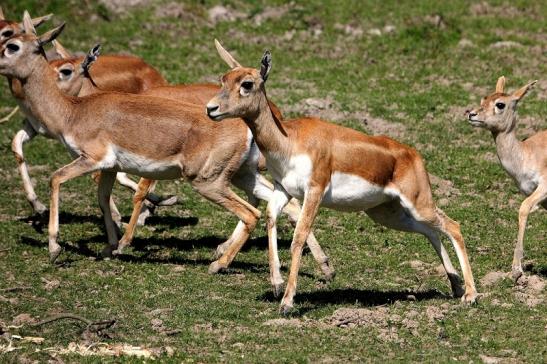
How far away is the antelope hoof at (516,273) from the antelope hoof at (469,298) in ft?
3.13

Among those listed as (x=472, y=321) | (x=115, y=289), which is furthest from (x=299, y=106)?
(x=472, y=321)

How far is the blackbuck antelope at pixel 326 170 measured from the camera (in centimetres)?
1048

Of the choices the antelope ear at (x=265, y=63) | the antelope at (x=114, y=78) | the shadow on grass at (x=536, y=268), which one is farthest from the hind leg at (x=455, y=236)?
the antelope at (x=114, y=78)

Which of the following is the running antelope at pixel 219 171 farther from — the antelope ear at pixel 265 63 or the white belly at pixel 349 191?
the antelope ear at pixel 265 63

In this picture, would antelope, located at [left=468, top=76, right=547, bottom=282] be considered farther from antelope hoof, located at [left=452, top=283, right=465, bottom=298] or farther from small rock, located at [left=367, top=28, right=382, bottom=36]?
small rock, located at [left=367, top=28, right=382, bottom=36]

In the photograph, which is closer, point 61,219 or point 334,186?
point 334,186

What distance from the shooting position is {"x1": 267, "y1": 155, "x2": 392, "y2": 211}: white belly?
10516mm

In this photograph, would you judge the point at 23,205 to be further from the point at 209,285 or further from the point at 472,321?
the point at 472,321

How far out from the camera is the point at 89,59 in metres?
14.3

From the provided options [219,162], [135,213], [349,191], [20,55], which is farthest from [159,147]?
[349,191]

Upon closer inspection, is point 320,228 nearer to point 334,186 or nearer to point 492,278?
point 492,278

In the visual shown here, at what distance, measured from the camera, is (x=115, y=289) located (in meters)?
11.5

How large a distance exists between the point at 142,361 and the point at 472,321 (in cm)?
294

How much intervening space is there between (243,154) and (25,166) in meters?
3.52
